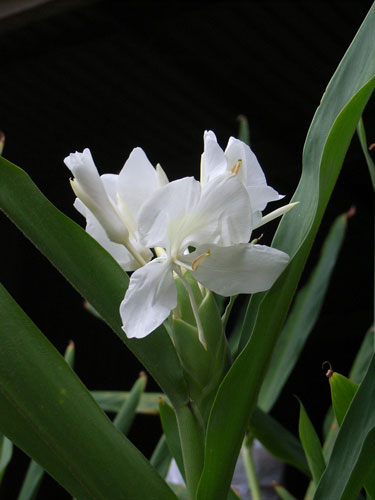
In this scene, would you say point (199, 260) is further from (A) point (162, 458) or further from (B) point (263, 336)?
(A) point (162, 458)

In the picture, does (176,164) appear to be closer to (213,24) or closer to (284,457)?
(213,24)

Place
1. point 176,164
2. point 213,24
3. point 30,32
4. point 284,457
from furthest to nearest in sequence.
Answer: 1. point 176,164
2. point 213,24
3. point 30,32
4. point 284,457

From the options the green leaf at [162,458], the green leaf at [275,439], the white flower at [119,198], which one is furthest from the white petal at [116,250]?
the green leaf at [162,458]

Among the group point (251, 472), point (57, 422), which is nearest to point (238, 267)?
point (57, 422)

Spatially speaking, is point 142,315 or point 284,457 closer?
point 142,315

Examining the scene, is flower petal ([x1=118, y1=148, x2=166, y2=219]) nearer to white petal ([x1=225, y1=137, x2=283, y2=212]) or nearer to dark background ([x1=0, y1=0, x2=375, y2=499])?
white petal ([x1=225, y1=137, x2=283, y2=212])

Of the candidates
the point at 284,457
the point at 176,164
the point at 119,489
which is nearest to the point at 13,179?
the point at 119,489
